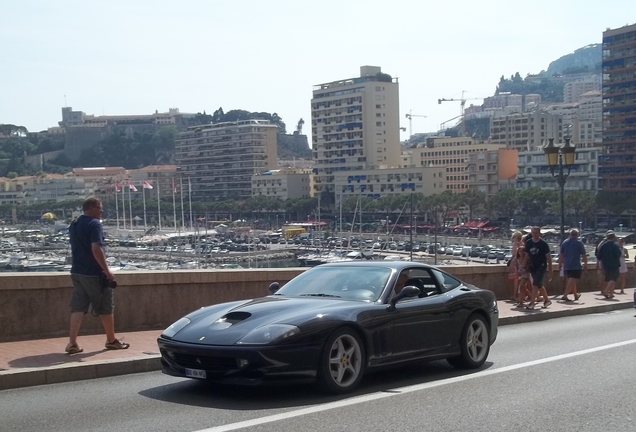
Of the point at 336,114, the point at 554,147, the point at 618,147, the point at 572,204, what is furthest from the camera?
the point at 336,114

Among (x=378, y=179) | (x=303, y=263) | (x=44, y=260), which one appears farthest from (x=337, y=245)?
(x=378, y=179)

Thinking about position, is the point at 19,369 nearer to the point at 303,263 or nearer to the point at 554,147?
the point at 554,147

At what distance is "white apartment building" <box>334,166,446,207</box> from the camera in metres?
126

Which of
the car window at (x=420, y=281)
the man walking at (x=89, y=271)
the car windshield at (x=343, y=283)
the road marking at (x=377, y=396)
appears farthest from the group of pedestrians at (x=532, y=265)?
the man walking at (x=89, y=271)

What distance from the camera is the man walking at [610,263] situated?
68.9ft

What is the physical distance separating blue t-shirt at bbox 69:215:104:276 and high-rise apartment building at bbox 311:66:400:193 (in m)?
138

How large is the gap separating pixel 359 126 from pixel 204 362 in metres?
146

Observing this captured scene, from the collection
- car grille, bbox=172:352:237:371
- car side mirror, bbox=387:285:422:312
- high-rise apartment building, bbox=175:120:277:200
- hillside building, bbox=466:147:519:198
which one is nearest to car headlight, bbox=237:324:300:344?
car grille, bbox=172:352:237:371

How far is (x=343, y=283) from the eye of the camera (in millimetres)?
9758

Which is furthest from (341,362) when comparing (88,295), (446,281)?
(88,295)

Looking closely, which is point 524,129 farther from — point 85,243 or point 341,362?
point 341,362

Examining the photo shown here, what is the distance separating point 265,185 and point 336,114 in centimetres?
2010

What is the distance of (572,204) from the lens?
10019cm

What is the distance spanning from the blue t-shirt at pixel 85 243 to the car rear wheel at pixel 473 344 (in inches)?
169
